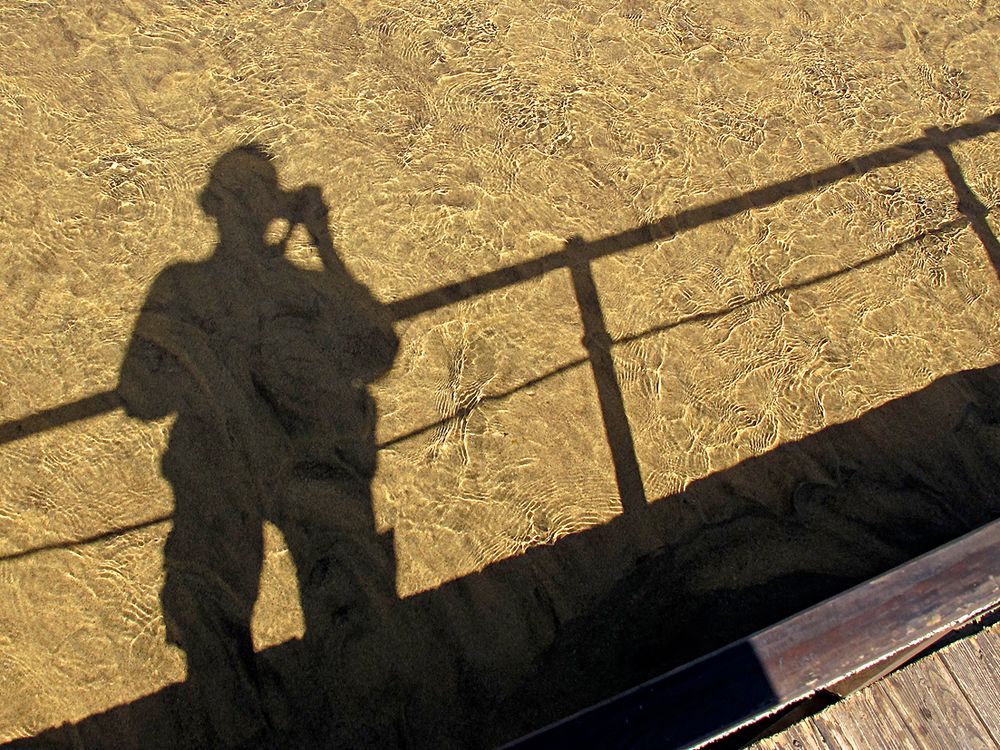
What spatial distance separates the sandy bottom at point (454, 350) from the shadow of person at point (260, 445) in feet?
0.06

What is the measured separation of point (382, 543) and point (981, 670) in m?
2.54

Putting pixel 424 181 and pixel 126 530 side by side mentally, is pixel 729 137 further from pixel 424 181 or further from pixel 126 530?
pixel 126 530

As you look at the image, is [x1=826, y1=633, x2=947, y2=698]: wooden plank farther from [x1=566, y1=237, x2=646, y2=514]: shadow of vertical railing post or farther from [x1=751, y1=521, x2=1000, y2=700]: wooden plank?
[x1=566, y1=237, x2=646, y2=514]: shadow of vertical railing post

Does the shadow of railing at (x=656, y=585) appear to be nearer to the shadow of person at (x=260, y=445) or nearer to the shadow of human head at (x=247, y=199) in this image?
the shadow of person at (x=260, y=445)

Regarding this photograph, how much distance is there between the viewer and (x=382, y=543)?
3586mm

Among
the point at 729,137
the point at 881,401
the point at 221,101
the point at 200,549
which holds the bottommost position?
the point at 881,401

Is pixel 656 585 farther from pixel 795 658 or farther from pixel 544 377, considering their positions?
pixel 544 377

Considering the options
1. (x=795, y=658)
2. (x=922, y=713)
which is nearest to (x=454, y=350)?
(x=795, y=658)

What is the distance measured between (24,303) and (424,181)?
2.27 meters

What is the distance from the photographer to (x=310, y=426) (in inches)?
149

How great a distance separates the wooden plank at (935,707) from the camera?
2.73 m

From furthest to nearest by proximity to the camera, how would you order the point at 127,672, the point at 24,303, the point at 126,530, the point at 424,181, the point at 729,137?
1. the point at 729,137
2. the point at 424,181
3. the point at 24,303
4. the point at 126,530
5. the point at 127,672

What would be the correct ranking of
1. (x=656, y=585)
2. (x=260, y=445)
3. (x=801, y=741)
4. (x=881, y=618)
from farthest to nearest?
1. (x=260, y=445)
2. (x=656, y=585)
3. (x=881, y=618)
4. (x=801, y=741)

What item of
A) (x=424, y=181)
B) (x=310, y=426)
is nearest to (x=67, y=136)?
(x=424, y=181)
